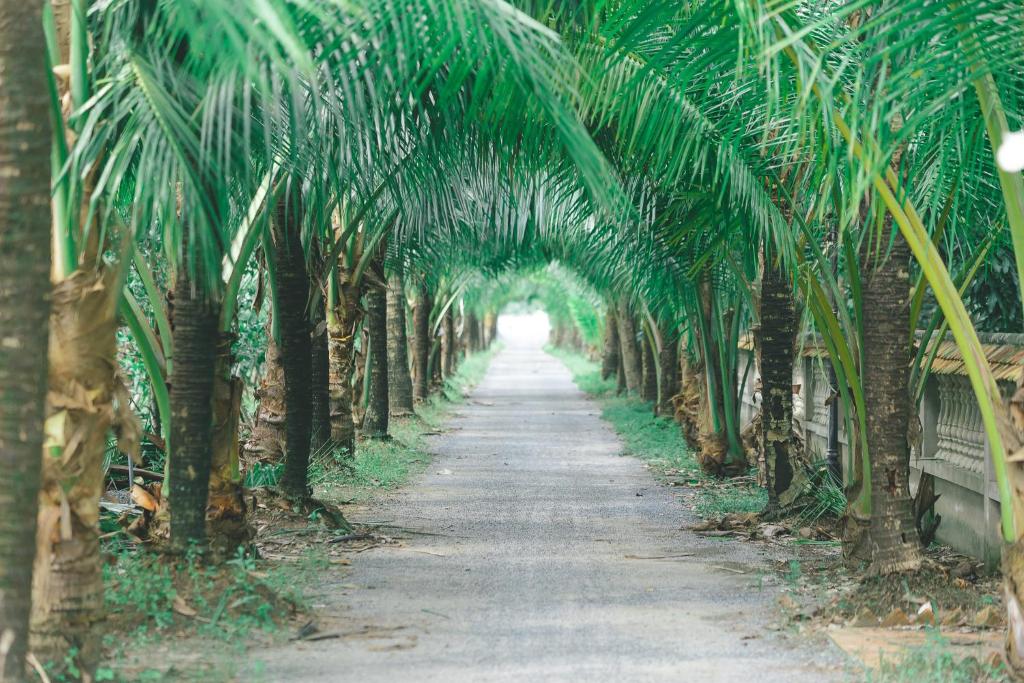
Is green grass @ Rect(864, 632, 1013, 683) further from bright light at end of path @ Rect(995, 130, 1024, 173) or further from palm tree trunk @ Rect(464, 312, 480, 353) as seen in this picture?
palm tree trunk @ Rect(464, 312, 480, 353)

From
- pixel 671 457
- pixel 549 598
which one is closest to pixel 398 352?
pixel 671 457

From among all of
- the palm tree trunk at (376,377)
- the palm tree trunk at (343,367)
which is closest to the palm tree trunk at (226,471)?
the palm tree trunk at (343,367)

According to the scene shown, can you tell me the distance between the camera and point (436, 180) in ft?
27.6

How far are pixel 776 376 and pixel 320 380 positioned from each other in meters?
4.78

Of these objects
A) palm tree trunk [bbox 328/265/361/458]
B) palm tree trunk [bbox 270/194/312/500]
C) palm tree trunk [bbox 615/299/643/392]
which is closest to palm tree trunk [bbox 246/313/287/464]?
palm tree trunk [bbox 328/265/361/458]

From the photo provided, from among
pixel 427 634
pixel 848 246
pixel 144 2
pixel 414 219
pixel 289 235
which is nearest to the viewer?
pixel 144 2

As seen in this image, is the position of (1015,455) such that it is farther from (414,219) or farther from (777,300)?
(414,219)

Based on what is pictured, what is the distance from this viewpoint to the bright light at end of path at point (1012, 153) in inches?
209

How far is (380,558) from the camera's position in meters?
9.07

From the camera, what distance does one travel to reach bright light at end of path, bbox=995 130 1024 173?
5.30 m

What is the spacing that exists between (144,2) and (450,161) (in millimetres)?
2532

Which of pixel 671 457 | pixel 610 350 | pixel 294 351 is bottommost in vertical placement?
pixel 671 457

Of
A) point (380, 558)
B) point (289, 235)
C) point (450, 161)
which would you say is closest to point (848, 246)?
point (450, 161)

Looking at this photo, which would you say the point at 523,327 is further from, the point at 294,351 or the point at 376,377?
the point at 294,351
